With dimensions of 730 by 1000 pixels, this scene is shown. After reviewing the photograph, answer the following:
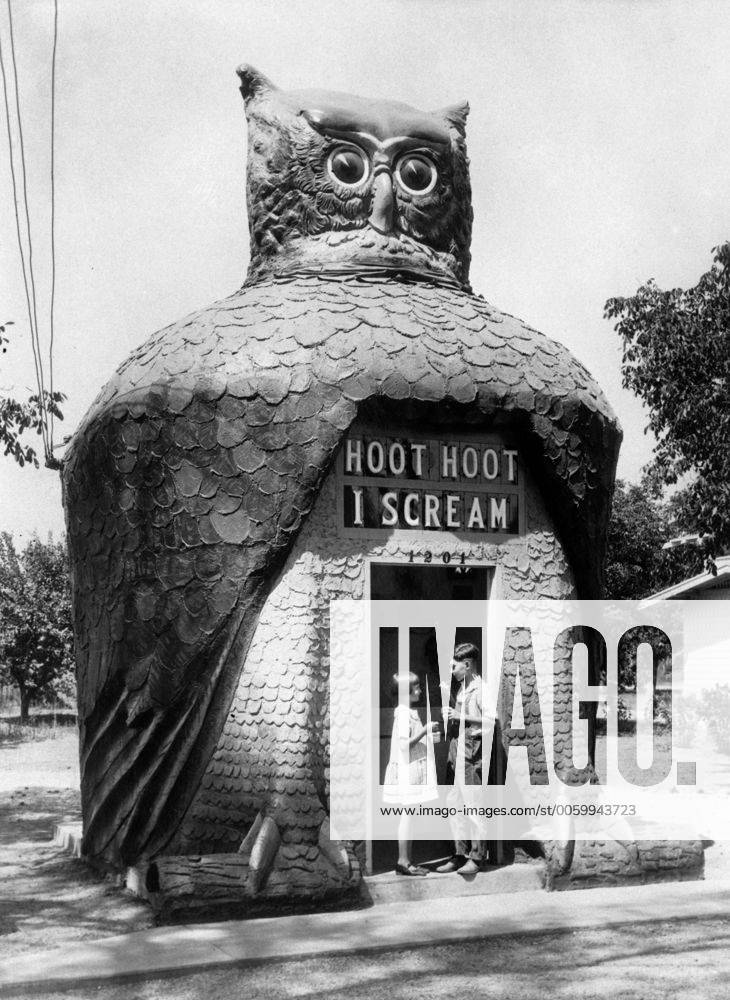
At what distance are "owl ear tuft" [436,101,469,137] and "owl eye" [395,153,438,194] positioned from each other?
0.50 metres

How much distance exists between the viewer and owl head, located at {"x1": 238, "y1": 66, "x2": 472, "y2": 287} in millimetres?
7902

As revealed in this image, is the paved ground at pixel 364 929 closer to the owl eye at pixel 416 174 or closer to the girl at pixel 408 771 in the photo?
the girl at pixel 408 771

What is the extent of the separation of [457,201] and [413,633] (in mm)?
3056

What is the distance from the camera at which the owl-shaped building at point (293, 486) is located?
698 centimetres

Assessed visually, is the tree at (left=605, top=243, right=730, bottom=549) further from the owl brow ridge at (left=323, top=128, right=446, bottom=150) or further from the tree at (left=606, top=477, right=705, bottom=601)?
the tree at (left=606, top=477, right=705, bottom=601)

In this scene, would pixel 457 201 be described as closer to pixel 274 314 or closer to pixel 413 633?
pixel 274 314

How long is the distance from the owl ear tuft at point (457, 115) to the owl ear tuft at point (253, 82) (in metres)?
1.18

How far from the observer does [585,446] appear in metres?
7.71

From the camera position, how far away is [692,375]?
1221 cm

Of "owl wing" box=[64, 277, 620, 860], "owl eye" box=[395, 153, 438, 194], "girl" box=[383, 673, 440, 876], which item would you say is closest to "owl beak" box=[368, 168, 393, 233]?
"owl eye" box=[395, 153, 438, 194]

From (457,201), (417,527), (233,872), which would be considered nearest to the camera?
(233,872)

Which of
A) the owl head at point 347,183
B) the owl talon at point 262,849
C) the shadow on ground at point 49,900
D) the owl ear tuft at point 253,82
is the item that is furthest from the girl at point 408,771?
the owl ear tuft at point 253,82

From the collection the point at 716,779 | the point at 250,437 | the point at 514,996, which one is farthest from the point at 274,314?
the point at 716,779

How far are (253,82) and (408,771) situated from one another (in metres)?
4.67
